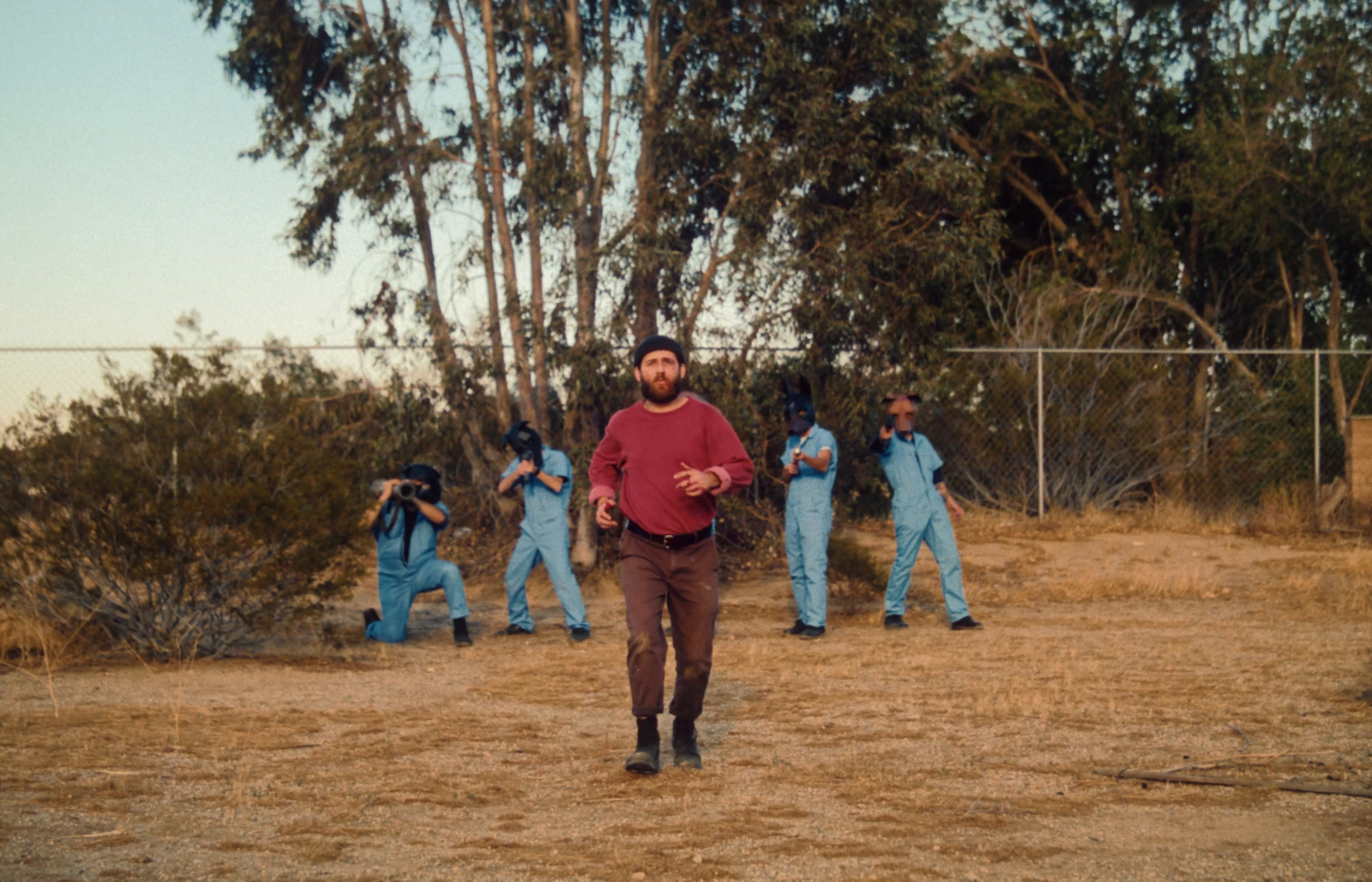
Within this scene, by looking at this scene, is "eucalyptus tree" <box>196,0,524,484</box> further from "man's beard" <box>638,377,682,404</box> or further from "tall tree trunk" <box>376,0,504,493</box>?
"man's beard" <box>638,377,682,404</box>

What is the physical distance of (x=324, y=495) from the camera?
850 centimetres

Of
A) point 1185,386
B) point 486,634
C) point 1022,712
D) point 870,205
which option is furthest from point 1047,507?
point 1022,712

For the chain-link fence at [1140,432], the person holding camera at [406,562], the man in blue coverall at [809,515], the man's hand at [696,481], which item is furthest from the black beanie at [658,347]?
the chain-link fence at [1140,432]

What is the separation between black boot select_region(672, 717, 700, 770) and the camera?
5.49m

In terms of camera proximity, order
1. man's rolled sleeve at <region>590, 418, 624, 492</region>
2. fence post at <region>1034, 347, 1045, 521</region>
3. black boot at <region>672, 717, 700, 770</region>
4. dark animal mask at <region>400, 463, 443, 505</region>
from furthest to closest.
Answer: fence post at <region>1034, 347, 1045, 521</region> < dark animal mask at <region>400, 463, 443, 505</region> < man's rolled sleeve at <region>590, 418, 624, 492</region> < black boot at <region>672, 717, 700, 770</region>

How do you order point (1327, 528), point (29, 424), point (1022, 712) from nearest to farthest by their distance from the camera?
point (1022, 712) < point (29, 424) < point (1327, 528)

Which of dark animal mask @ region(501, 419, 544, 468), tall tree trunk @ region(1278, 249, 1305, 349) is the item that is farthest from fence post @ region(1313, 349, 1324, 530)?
dark animal mask @ region(501, 419, 544, 468)

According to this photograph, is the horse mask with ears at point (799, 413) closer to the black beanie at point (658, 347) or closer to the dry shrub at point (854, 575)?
the dry shrub at point (854, 575)

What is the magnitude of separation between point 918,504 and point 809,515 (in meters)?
0.82

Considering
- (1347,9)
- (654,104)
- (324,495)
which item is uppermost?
(1347,9)

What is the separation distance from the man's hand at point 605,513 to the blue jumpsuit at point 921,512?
4679 millimetres

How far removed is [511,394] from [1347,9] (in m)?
12.2

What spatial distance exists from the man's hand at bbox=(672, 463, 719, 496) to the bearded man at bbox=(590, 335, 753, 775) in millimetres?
51

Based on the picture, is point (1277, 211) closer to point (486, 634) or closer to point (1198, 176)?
point (1198, 176)
